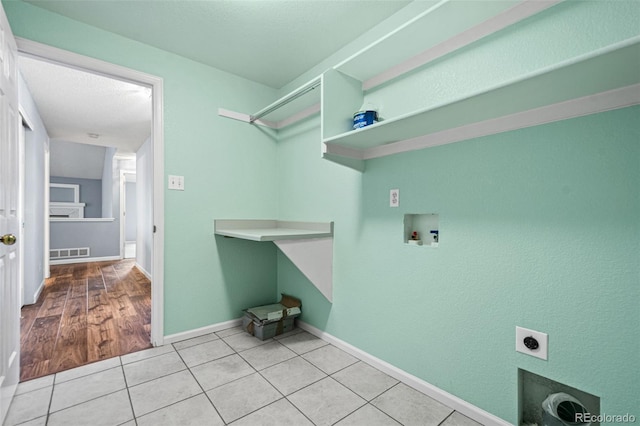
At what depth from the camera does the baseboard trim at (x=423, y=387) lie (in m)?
1.34

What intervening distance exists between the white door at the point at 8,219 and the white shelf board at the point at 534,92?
5.53ft

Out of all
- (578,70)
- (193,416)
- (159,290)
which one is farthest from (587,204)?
(159,290)

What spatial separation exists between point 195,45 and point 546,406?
2757 mm

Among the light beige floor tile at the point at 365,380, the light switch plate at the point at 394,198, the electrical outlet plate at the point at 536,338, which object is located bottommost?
the light beige floor tile at the point at 365,380

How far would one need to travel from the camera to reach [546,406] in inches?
44.9

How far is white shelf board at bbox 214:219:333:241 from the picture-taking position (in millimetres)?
1915

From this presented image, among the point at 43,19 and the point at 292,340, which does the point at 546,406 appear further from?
the point at 43,19

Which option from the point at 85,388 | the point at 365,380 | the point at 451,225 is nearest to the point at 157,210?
the point at 85,388

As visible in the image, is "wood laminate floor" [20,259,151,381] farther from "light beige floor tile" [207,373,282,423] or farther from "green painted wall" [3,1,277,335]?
"light beige floor tile" [207,373,282,423]

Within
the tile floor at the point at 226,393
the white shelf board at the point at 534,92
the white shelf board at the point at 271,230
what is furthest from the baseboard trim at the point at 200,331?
the white shelf board at the point at 534,92

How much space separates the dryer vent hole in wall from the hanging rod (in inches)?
217

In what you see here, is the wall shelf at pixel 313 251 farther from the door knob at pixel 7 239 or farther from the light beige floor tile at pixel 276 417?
the door knob at pixel 7 239

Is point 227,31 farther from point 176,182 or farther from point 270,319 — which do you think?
point 270,319

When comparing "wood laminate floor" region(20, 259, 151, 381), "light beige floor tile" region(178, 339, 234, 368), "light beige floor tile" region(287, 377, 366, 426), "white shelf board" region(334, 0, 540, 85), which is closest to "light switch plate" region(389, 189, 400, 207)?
"white shelf board" region(334, 0, 540, 85)
